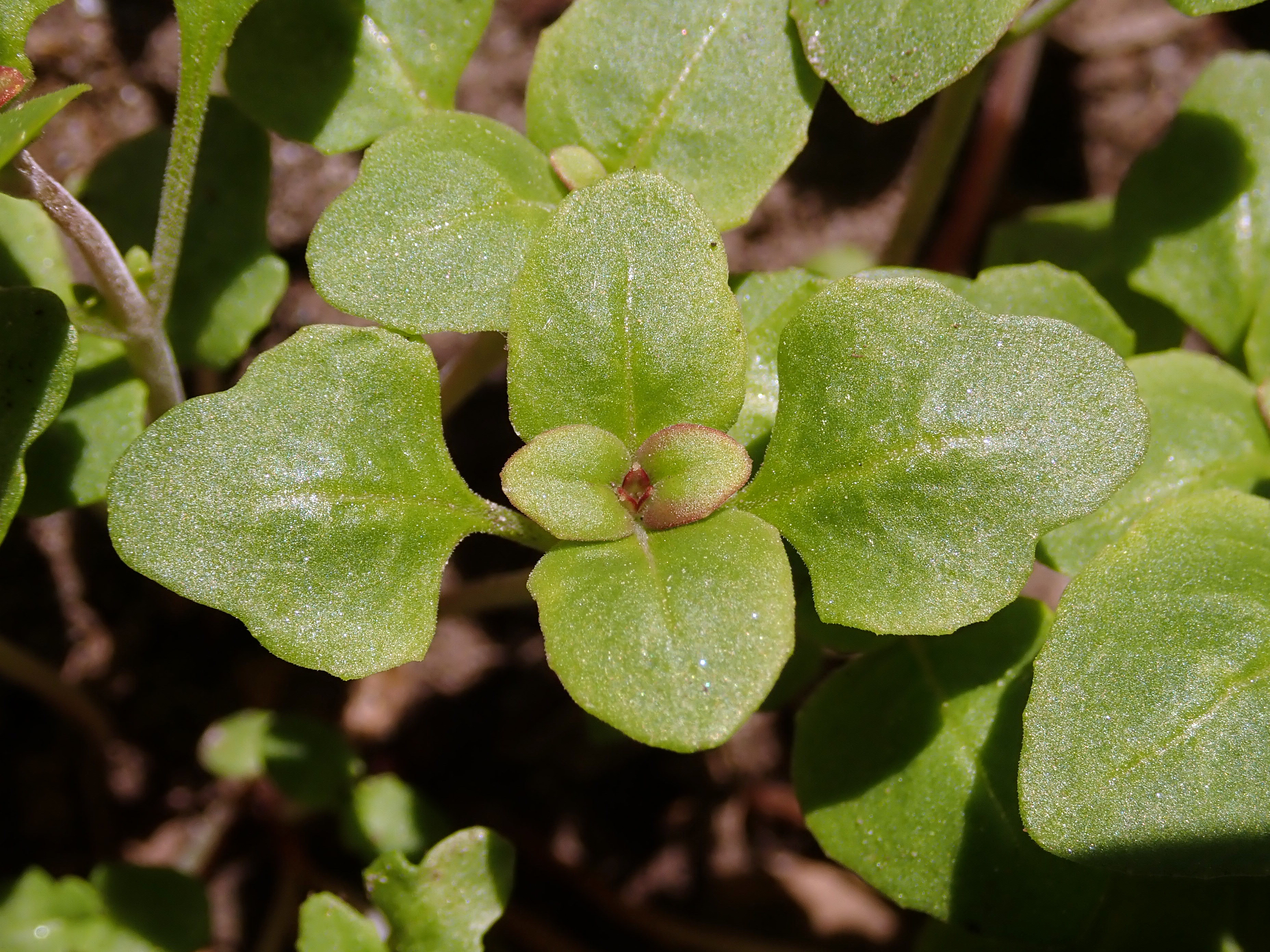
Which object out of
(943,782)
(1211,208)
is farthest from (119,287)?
(1211,208)

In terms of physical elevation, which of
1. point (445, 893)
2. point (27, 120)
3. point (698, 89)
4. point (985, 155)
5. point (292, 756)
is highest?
point (27, 120)

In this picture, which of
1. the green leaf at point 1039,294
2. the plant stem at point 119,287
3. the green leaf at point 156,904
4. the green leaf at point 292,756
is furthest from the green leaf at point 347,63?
the green leaf at point 156,904

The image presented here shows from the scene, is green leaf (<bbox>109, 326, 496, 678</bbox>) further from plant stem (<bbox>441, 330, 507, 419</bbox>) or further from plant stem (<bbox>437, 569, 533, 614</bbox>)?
plant stem (<bbox>441, 330, 507, 419</bbox>)

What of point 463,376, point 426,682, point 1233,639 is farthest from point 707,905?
point 1233,639

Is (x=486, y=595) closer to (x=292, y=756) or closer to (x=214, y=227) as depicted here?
(x=292, y=756)

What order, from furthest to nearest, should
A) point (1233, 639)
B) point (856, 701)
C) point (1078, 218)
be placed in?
point (1078, 218) < point (856, 701) < point (1233, 639)

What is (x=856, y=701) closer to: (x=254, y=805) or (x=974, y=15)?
(x=974, y=15)
